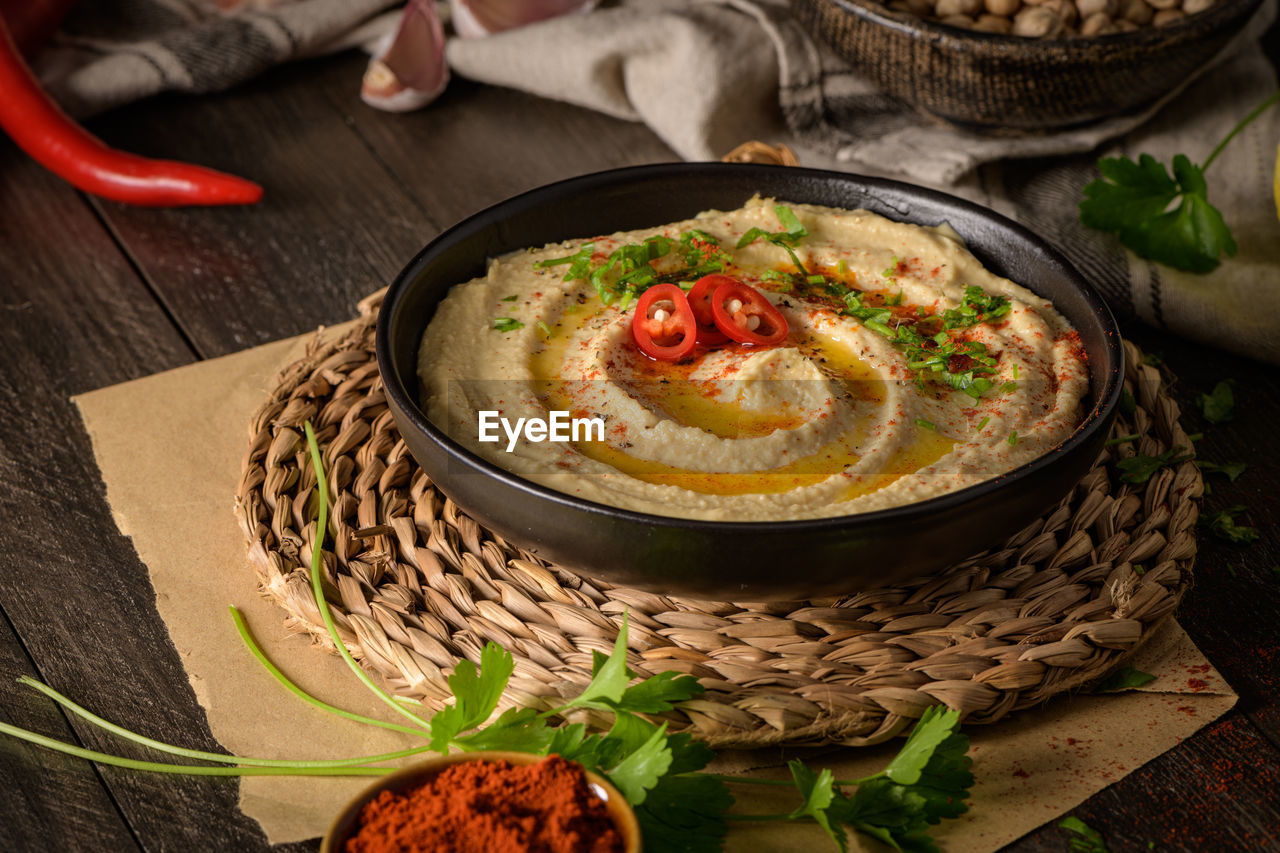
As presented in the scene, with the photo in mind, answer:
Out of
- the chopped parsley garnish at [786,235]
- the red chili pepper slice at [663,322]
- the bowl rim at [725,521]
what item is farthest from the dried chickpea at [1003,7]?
the red chili pepper slice at [663,322]

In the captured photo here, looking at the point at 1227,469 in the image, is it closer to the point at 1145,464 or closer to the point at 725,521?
the point at 1145,464

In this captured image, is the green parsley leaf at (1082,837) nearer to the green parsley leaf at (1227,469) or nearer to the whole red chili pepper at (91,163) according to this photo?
the green parsley leaf at (1227,469)

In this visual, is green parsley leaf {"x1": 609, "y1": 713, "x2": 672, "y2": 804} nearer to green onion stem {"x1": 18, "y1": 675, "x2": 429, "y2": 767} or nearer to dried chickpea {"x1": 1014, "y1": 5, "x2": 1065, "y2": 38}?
green onion stem {"x1": 18, "y1": 675, "x2": 429, "y2": 767}

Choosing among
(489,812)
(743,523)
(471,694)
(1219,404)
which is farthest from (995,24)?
(489,812)

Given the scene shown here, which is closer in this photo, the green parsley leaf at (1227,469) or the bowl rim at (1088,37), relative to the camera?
the green parsley leaf at (1227,469)

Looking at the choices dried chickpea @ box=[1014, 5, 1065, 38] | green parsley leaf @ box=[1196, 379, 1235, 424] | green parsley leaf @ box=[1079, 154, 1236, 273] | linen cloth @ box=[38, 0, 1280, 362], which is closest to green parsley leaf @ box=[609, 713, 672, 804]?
green parsley leaf @ box=[1196, 379, 1235, 424]
